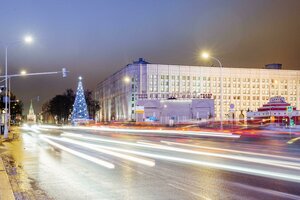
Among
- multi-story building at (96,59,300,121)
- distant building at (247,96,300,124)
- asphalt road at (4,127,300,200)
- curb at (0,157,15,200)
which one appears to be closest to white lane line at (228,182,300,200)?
asphalt road at (4,127,300,200)

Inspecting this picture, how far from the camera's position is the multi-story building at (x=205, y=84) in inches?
6004

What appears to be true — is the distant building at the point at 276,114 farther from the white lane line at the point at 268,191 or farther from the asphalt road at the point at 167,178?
the white lane line at the point at 268,191

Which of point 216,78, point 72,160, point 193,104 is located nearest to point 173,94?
point 193,104

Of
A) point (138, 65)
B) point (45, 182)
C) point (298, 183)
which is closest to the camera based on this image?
point (298, 183)

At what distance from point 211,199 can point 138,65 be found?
14404cm

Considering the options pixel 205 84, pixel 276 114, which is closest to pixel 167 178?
pixel 276 114

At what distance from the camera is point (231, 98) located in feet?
539

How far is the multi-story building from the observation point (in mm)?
152500

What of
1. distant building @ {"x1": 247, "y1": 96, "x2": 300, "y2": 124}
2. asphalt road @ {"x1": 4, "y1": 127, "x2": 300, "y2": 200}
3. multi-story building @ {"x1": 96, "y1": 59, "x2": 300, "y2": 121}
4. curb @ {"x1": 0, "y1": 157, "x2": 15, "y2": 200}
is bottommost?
asphalt road @ {"x1": 4, "y1": 127, "x2": 300, "y2": 200}

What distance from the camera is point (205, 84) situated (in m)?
162

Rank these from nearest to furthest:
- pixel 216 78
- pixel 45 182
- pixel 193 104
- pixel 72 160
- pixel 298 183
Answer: pixel 298 183 → pixel 45 182 → pixel 72 160 → pixel 193 104 → pixel 216 78

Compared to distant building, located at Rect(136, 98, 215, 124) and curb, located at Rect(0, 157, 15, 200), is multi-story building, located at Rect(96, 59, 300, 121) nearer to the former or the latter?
distant building, located at Rect(136, 98, 215, 124)

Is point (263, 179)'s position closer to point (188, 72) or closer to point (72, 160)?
point (72, 160)

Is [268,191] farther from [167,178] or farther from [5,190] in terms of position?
[5,190]
